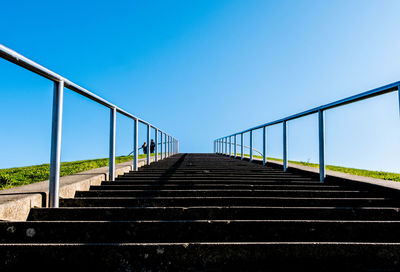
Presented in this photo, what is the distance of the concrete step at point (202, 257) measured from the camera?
68.4 inches

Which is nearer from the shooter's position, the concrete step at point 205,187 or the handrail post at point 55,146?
the handrail post at point 55,146

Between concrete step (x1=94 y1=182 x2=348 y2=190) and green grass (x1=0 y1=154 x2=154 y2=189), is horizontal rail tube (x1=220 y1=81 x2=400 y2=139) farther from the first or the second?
green grass (x1=0 y1=154 x2=154 y2=189)

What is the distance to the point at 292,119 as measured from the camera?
5066 mm

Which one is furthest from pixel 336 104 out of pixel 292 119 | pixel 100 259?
pixel 100 259

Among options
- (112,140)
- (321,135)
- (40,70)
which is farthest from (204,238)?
(321,135)

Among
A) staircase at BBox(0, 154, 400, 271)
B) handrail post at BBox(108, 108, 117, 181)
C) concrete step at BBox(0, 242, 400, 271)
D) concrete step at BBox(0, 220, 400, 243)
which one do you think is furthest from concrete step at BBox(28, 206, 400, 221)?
handrail post at BBox(108, 108, 117, 181)

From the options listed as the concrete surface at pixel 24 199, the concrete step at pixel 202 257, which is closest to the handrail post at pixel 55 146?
the concrete surface at pixel 24 199

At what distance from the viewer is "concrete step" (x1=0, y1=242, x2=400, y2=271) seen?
1736mm

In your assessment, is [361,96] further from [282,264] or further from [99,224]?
[99,224]

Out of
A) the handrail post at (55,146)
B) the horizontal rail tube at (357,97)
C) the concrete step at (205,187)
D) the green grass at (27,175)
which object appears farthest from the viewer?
the green grass at (27,175)

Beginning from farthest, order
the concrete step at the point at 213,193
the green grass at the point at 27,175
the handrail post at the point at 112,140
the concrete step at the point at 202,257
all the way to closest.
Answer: the green grass at the point at 27,175 → the handrail post at the point at 112,140 → the concrete step at the point at 213,193 → the concrete step at the point at 202,257

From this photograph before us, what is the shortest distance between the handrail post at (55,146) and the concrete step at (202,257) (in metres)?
0.81

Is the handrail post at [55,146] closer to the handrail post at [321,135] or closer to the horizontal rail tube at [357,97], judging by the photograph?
the horizontal rail tube at [357,97]

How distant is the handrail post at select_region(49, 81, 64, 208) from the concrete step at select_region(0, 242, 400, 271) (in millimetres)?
810
